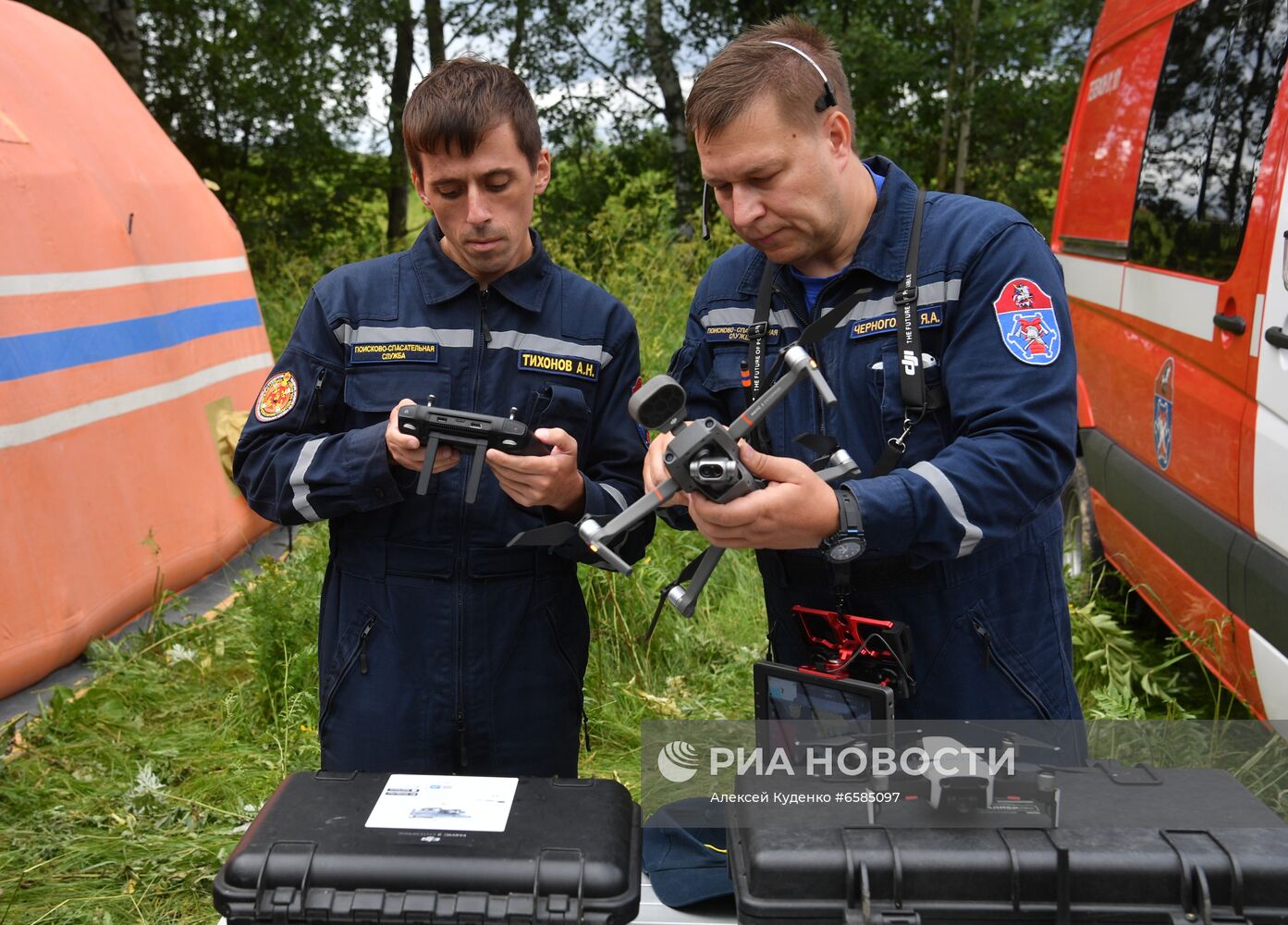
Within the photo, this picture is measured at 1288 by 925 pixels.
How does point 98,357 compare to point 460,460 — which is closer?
point 460,460

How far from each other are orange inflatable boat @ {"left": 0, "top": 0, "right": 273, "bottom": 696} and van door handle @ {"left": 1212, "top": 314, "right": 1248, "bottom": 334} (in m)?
3.68

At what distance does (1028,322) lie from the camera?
181 centimetres

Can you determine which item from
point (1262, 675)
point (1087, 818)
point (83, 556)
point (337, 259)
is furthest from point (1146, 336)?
point (337, 259)

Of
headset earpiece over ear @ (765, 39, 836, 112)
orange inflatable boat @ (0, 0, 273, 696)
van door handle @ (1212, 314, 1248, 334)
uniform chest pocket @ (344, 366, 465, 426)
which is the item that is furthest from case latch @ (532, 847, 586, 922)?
orange inflatable boat @ (0, 0, 273, 696)

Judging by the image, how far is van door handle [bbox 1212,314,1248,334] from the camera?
3.06m

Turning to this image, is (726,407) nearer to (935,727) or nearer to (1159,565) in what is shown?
(935,727)

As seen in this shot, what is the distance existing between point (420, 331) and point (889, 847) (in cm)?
126

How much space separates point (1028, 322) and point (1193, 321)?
6.42 ft

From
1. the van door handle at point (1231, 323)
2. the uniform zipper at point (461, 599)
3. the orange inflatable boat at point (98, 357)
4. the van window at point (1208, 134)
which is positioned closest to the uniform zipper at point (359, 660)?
the uniform zipper at point (461, 599)

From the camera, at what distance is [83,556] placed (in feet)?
13.5

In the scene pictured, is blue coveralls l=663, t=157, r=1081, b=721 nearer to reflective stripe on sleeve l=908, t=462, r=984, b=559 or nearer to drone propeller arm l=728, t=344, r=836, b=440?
reflective stripe on sleeve l=908, t=462, r=984, b=559

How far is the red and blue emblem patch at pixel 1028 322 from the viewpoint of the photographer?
5.87ft

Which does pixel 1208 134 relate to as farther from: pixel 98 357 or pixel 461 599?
pixel 98 357

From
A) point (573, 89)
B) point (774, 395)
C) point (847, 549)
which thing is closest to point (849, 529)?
point (847, 549)
